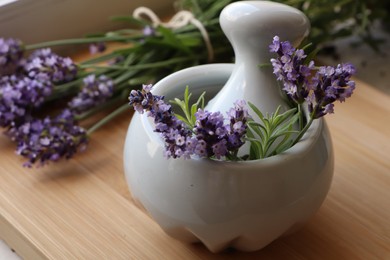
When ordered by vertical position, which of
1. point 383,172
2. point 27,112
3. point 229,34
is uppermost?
point 229,34

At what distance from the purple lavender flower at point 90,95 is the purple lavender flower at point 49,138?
0.02 metres

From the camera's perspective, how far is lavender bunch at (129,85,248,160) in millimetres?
473

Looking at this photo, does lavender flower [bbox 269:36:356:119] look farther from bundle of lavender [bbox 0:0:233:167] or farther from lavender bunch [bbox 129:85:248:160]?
bundle of lavender [bbox 0:0:233:167]

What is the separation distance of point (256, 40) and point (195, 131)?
0.12 metres

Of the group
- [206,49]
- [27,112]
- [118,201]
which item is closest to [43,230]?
[118,201]

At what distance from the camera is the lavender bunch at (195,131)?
0.47 meters

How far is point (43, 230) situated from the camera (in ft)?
1.99

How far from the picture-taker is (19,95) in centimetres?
72

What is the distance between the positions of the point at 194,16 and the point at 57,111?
225mm

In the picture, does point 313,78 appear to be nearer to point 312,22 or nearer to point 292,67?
point 292,67

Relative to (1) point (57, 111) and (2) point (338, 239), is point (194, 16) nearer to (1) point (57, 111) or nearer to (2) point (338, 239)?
(1) point (57, 111)

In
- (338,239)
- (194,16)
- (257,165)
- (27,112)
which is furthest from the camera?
(194,16)

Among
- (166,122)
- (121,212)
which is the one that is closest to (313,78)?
(166,122)

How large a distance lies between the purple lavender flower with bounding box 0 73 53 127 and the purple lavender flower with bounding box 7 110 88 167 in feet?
0.05
